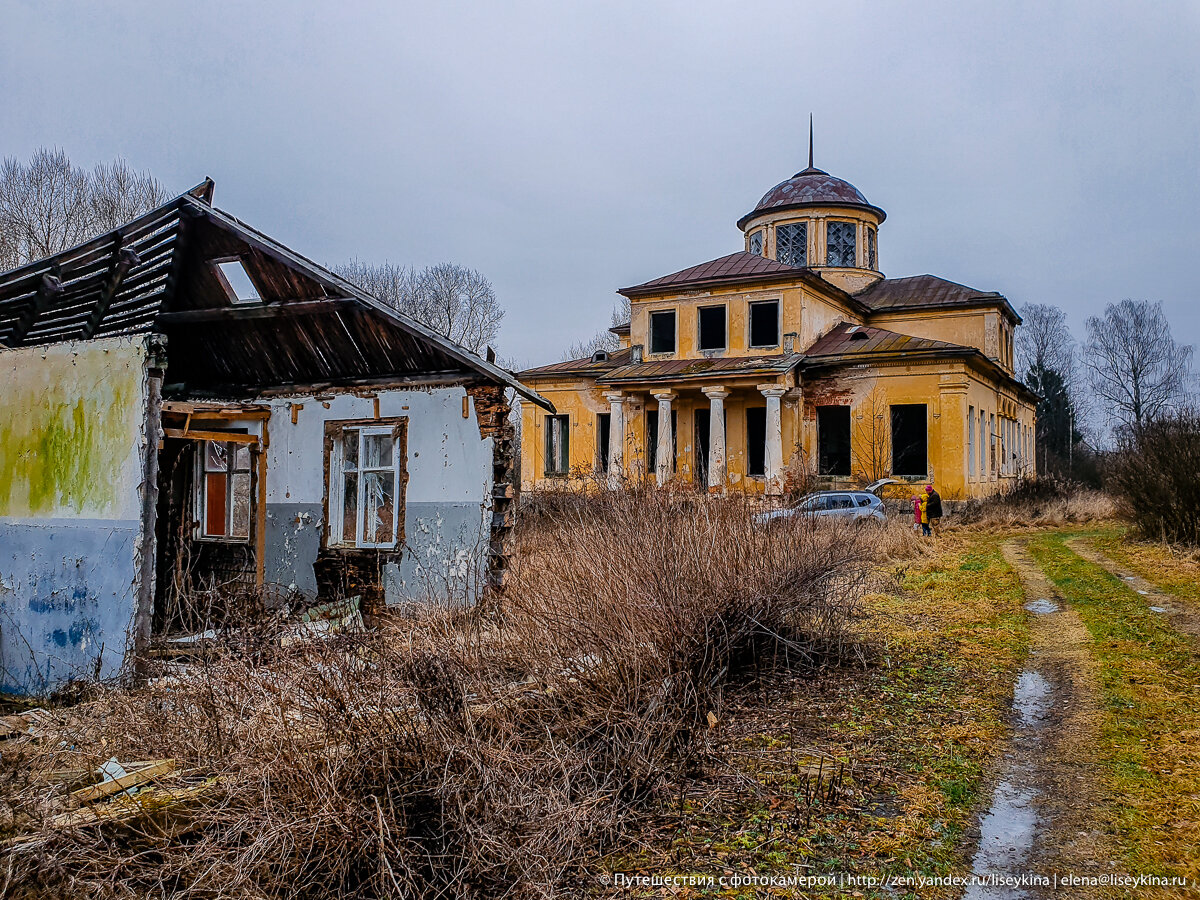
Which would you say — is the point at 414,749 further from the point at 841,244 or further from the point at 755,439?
the point at 841,244

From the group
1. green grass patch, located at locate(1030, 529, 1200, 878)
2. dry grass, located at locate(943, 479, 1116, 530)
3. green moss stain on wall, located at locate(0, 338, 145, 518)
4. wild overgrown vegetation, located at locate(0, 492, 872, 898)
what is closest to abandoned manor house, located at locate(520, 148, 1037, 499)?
dry grass, located at locate(943, 479, 1116, 530)

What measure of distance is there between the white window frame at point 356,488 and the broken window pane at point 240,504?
1406 mm

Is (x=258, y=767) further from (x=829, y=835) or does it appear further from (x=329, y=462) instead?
(x=329, y=462)

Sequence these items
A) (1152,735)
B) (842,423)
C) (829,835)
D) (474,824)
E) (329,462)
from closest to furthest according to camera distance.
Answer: (474,824) → (829,835) → (1152,735) → (329,462) → (842,423)

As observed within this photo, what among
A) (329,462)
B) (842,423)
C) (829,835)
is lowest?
(829,835)

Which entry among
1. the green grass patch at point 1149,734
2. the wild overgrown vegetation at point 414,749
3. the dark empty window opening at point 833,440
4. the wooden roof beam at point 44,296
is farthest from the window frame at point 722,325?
the wild overgrown vegetation at point 414,749

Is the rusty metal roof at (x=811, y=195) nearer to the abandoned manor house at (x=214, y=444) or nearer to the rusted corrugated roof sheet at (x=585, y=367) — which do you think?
the rusted corrugated roof sheet at (x=585, y=367)

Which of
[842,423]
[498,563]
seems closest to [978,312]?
[842,423]

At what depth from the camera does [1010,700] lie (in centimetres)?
667

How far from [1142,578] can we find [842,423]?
48.0 ft

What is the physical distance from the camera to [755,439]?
93.6 feet

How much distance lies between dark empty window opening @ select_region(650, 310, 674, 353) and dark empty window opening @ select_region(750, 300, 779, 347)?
9.28 ft

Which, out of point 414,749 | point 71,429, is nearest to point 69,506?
point 71,429

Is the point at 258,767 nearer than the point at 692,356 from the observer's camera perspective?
Yes
